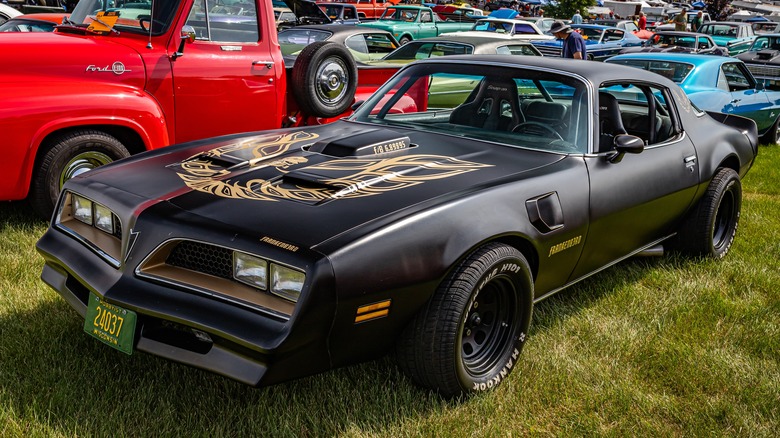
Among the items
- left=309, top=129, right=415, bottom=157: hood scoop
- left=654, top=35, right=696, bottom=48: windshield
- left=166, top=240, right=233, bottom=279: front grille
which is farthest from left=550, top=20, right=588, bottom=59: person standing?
left=166, top=240, right=233, bottom=279: front grille

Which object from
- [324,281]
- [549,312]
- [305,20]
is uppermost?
[305,20]

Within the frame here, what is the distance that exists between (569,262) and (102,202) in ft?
6.86

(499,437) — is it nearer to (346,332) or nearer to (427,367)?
(427,367)

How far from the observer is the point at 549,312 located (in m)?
4.03

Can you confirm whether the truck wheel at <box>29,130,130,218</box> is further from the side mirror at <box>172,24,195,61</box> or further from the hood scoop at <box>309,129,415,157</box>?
the hood scoop at <box>309,129,415,157</box>

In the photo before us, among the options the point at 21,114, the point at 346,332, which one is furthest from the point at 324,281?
the point at 21,114

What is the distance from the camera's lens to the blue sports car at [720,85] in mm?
8422

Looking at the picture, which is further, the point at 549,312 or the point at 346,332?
the point at 549,312

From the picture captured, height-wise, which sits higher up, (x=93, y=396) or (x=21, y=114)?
(x=21, y=114)

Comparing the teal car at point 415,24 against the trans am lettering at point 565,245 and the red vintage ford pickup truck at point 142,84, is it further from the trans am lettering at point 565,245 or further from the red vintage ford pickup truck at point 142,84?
the trans am lettering at point 565,245

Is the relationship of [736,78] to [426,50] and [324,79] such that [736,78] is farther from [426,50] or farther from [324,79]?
[324,79]

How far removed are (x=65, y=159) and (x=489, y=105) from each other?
2776 mm

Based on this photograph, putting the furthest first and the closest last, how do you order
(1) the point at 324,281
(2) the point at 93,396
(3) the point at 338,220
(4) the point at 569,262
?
(4) the point at 569,262, (2) the point at 93,396, (3) the point at 338,220, (1) the point at 324,281

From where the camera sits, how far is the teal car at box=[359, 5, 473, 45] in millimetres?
19172
